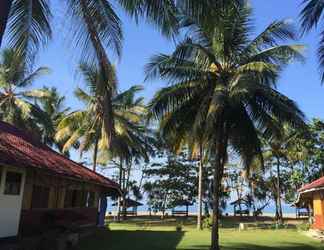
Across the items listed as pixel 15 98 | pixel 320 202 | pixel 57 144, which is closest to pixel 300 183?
pixel 320 202

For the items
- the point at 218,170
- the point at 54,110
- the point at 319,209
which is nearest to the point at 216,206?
the point at 218,170

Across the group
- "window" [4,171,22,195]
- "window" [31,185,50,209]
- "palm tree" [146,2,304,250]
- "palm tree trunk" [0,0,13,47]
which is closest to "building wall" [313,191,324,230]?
"palm tree" [146,2,304,250]

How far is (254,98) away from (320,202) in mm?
11490

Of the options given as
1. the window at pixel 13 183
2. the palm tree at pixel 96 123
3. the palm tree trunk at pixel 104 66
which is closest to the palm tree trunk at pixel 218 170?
the window at pixel 13 183

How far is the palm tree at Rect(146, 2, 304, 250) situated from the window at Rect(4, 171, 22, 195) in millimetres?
5037

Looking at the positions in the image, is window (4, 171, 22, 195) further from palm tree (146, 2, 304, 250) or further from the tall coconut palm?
the tall coconut palm

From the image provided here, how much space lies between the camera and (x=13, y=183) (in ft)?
42.1

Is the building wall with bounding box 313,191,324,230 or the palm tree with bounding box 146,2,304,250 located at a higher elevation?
the palm tree with bounding box 146,2,304,250

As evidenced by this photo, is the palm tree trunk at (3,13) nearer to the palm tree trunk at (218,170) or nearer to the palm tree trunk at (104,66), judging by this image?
the palm tree trunk at (104,66)

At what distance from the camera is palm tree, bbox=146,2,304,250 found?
44.7ft

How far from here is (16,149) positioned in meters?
12.8

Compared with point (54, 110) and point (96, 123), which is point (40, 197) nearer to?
point (96, 123)

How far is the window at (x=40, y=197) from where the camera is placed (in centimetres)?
1481

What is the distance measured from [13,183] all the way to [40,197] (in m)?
2.63
